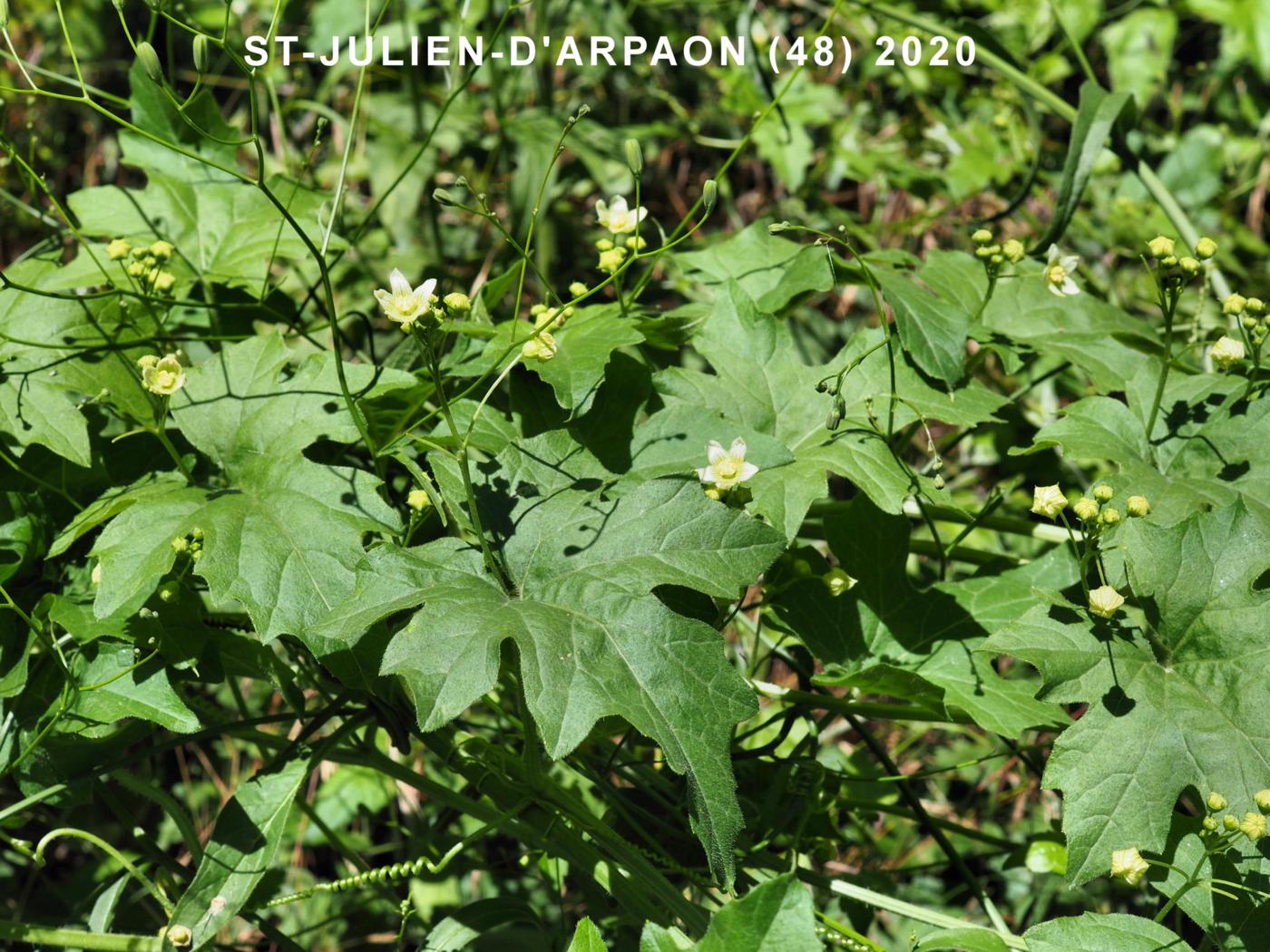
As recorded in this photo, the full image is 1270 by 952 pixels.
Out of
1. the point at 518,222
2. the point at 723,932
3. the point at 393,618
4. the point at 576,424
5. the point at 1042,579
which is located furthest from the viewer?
the point at 518,222

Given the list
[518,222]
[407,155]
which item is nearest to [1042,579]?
[518,222]

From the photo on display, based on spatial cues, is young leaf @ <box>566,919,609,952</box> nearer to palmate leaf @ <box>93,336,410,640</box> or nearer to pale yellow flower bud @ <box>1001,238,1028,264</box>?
palmate leaf @ <box>93,336,410,640</box>

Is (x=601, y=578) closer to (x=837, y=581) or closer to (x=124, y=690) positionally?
(x=837, y=581)

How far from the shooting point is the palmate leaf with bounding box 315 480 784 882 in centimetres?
119

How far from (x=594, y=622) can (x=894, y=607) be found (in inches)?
20.7

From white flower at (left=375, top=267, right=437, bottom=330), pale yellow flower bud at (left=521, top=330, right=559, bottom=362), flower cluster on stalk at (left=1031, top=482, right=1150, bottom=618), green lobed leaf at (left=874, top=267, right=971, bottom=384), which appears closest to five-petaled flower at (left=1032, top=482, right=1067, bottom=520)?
flower cluster on stalk at (left=1031, top=482, right=1150, bottom=618)

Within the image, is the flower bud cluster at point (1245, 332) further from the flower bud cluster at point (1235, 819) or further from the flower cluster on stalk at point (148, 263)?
the flower cluster on stalk at point (148, 263)

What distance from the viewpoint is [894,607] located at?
1.65 meters

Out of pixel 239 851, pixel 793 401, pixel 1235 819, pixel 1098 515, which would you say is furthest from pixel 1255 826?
pixel 239 851

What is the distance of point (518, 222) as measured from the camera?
3.01 meters

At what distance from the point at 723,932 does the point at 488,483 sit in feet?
1.79

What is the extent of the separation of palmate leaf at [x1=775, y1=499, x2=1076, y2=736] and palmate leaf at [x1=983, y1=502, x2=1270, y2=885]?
0.61 feet

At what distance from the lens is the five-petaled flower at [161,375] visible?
1.44 meters

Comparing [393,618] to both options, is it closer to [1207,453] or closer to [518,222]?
[1207,453]
